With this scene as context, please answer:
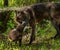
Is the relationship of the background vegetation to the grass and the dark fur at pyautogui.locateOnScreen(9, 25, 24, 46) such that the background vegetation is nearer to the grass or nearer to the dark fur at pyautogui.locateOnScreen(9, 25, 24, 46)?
the grass

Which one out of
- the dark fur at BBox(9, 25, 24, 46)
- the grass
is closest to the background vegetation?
the grass

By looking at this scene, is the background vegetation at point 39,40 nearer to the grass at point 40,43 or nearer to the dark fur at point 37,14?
the grass at point 40,43

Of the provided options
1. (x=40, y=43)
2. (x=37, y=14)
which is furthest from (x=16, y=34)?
(x=37, y=14)

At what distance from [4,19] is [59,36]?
1584 mm

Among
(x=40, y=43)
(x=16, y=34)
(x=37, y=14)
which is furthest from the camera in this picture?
(x=37, y=14)

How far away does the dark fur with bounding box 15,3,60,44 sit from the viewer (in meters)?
7.83

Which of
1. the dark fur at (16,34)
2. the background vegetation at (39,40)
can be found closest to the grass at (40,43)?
the background vegetation at (39,40)

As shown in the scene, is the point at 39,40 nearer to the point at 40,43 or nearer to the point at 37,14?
the point at 40,43

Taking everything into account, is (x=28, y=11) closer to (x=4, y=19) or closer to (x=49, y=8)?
(x=49, y=8)

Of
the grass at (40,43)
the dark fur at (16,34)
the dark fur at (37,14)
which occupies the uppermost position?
the dark fur at (37,14)

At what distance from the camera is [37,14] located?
27.0 feet

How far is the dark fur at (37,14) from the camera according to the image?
783 cm

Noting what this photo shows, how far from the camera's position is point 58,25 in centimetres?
852

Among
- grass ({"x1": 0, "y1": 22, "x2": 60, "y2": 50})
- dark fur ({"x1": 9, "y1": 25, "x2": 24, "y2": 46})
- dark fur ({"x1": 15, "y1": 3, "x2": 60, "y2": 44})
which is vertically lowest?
grass ({"x1": 0, "y1": 22, "x2": 60, "y2": 50})
